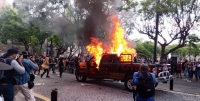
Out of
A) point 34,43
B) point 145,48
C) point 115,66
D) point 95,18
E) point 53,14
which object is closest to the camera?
point 115,66

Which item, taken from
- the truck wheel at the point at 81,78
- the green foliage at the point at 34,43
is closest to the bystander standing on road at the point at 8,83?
the truck wheel at the point at 81,78

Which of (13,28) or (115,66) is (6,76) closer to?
(115,66)

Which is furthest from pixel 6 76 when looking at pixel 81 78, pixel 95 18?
pixel 95 18

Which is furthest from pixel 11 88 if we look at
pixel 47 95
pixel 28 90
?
pixel 47 95

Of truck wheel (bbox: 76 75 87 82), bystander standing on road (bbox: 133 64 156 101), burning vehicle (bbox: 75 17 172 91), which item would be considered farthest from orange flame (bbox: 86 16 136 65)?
bystander standing on road (bbox: 133 64 156 101)

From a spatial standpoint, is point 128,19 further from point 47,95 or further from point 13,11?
point 13,11

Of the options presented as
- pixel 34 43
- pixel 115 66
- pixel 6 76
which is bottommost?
pixel 6 76

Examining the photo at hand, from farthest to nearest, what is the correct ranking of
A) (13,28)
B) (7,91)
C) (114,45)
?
1. (13,28)
2. (114,45)
3. (7,91)

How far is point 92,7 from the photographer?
15.2 metres

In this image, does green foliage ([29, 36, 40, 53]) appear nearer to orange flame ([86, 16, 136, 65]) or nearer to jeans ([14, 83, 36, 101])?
orange flame ([86, 16, 136, 65])

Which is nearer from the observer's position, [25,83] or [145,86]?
[145,86]

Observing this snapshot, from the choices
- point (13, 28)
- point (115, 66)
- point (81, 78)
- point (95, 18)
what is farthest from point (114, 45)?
point (13, 28)

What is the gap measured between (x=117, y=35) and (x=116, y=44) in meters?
0.99

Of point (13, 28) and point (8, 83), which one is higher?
point (13, 28)
